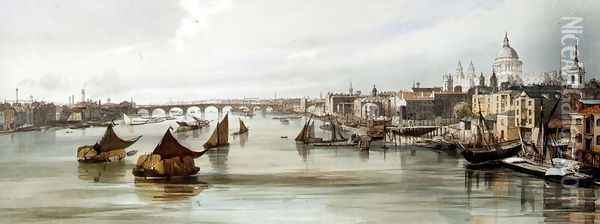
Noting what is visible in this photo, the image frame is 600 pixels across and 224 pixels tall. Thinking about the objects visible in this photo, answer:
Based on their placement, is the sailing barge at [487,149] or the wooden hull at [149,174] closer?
the wooden hull at [149,174]

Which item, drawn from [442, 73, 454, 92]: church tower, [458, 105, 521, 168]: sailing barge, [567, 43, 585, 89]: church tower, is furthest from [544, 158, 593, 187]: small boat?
[442, 73, 454, 92]: church tower

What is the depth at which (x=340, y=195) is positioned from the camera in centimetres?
453

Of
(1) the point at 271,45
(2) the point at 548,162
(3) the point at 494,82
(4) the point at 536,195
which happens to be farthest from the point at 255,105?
(2) the point at 548,162

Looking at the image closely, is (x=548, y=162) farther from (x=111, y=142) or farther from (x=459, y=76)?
(x=111, y=142)

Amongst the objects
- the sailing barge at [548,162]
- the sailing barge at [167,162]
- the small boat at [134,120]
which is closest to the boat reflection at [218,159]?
the sailing barge at [167,162]

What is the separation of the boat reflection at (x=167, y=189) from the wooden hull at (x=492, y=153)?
2428mm

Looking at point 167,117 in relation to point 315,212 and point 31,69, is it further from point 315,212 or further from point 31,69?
point 315,212

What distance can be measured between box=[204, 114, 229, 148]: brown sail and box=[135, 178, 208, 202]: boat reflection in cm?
45

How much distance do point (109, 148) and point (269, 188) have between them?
58.0 inches

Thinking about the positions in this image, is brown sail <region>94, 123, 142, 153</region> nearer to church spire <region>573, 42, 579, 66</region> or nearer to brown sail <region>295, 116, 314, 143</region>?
brown sail <region>295, 116, 314, 143</region>

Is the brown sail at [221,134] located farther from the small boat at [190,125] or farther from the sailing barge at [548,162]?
the sailing barge at [548,162]

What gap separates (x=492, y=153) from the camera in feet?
18.0

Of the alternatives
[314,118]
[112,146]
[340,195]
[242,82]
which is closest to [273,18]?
[242,82]

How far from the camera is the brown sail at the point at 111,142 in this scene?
16.9 ft
